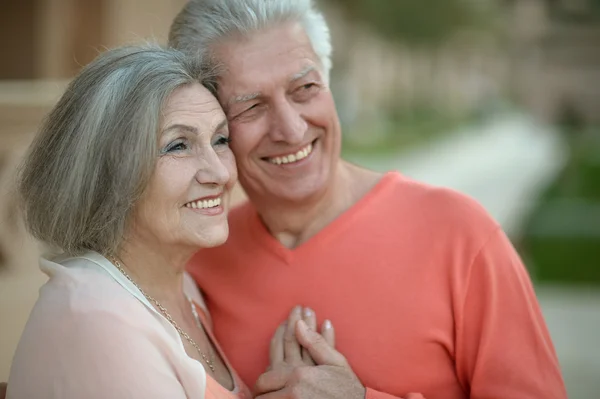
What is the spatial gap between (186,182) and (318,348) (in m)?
0.59

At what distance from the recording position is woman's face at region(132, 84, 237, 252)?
6.85ft

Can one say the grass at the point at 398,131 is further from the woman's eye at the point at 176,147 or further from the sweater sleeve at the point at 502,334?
the woman's eye at the point at 176,147

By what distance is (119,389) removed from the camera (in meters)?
1.79

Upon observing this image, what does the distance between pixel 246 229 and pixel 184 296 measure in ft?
1.10

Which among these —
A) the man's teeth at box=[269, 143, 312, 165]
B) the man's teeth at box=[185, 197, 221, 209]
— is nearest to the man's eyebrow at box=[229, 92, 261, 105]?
the man's teeth at box=[269, 143, 312, 165]

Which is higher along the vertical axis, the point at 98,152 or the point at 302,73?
the point at 302,73

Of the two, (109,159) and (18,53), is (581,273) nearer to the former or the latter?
(18,53)

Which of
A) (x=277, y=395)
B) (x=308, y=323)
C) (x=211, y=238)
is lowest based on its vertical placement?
(x=277, y=395)

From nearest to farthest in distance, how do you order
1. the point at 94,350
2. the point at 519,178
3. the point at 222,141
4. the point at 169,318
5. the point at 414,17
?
the point at 94,350 → the point at 169,318 → the point at 222,141 → the point at 519,178 → the point at 414,17

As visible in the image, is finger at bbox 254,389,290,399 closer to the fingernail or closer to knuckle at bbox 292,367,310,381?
knuckle at bbox 292,367,310,381

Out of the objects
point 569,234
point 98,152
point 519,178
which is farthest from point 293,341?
point 519,178

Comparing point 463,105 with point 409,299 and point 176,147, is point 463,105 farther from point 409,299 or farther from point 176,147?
point 176,147

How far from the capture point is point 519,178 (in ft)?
57.3

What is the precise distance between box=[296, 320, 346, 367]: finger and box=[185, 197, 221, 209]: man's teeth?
420 mm
